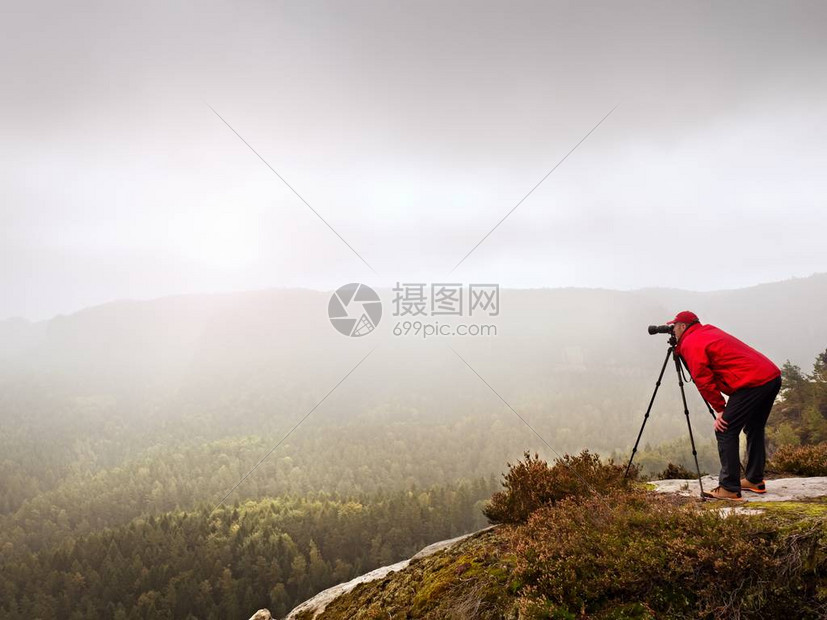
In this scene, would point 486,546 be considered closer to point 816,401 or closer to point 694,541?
point 694,541

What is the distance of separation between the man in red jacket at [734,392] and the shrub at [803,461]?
2.08 metres

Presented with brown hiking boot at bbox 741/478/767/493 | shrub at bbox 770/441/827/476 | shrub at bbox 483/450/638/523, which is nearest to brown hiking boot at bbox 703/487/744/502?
brown hiking boot at bbox 741/478/767/493

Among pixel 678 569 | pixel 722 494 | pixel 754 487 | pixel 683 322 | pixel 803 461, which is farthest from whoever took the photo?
pixel 803 461

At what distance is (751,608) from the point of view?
13.0ft

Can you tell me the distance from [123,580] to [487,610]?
4612 inches

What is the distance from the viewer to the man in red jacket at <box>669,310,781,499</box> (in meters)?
6.77

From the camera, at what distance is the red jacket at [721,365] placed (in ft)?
22.3

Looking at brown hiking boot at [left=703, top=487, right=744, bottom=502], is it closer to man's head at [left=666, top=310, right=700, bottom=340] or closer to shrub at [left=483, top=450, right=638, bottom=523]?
shrub at [left=483, top=450, right=638, bottom=523]

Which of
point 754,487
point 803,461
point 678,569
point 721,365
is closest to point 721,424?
point 721,365

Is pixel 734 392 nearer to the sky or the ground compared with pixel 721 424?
nearer to the sky

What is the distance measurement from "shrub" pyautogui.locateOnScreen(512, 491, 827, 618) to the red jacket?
276 centimetres

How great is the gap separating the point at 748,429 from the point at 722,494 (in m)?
1.22

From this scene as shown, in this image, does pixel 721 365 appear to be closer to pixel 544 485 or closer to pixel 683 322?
pixel 683 322

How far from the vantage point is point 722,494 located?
6.76 metres
